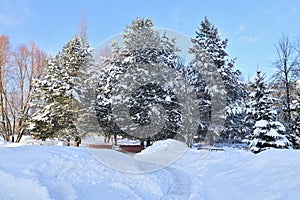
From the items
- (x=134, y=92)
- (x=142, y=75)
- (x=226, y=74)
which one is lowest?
(x=134, y=92)

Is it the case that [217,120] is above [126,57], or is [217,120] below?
below

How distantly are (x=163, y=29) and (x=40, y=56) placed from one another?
10467 mm

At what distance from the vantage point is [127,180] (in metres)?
5.56

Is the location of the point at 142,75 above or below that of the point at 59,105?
above

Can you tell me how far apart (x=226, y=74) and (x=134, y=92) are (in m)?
7.25

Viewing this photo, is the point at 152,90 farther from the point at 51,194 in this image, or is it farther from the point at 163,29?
the point at 51,194

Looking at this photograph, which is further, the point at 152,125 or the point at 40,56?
the point at 40,56

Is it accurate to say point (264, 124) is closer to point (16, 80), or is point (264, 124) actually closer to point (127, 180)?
point (127, 180)

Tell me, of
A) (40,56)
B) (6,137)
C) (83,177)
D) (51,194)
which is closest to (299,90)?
(83,177)

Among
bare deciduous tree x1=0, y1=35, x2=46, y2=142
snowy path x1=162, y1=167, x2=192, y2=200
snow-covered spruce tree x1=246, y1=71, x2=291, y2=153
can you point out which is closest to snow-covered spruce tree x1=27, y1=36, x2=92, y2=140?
bare deciduous tree x1=0, y1=35, x2=46, y2=142

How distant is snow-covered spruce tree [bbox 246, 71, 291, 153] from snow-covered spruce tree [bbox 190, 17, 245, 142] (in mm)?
4707

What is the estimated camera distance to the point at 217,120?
17453 millimetres

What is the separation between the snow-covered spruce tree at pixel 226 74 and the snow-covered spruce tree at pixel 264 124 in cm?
471

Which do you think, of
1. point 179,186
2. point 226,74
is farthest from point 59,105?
point 226,74
